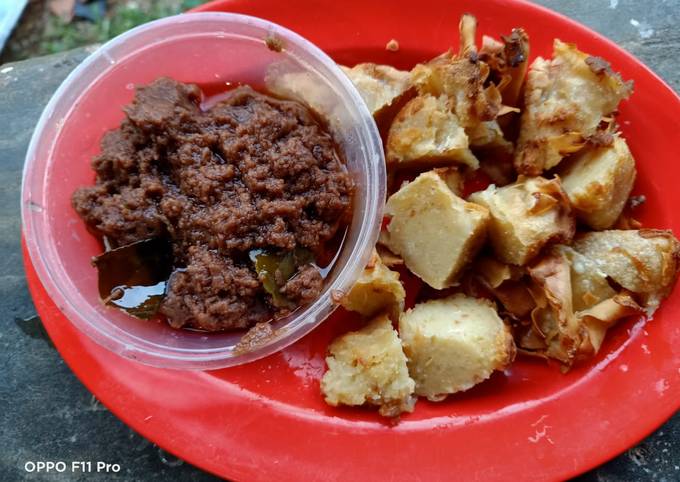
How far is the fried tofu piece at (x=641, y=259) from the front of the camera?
6.00 feet

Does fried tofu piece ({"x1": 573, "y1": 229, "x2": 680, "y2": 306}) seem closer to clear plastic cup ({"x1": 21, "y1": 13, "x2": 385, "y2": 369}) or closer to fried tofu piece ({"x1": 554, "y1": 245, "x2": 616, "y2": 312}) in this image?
fried tofu piece ({"x1": 554, "y1": 245, "x2": 616, "y2": 312})

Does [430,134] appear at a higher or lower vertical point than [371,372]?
higher

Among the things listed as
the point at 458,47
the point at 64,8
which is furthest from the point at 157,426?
the point at 64,8

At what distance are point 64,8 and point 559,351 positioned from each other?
2.95 m

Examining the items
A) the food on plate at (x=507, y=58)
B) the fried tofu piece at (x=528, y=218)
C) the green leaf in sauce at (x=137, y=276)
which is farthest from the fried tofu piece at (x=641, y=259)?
the green leaf in sauce at (x=137, y=276)

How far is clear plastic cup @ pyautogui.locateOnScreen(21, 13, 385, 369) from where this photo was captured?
1.89m

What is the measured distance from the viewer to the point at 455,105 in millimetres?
1929

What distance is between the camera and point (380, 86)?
6.72 ft

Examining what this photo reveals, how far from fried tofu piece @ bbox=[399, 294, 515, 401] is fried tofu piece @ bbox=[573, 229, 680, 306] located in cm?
36

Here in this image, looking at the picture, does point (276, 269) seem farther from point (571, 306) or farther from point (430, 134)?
point (571, 306)

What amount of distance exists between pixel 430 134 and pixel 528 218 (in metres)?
0.39

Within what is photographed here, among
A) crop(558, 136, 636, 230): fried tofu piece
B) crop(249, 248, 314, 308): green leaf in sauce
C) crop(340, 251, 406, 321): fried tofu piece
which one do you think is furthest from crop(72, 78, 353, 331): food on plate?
crop(558, 136, 636, 230): fried tofu piece

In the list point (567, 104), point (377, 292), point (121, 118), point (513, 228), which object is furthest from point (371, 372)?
point (121, 118)

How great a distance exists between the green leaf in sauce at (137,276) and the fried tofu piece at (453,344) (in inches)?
29.0
